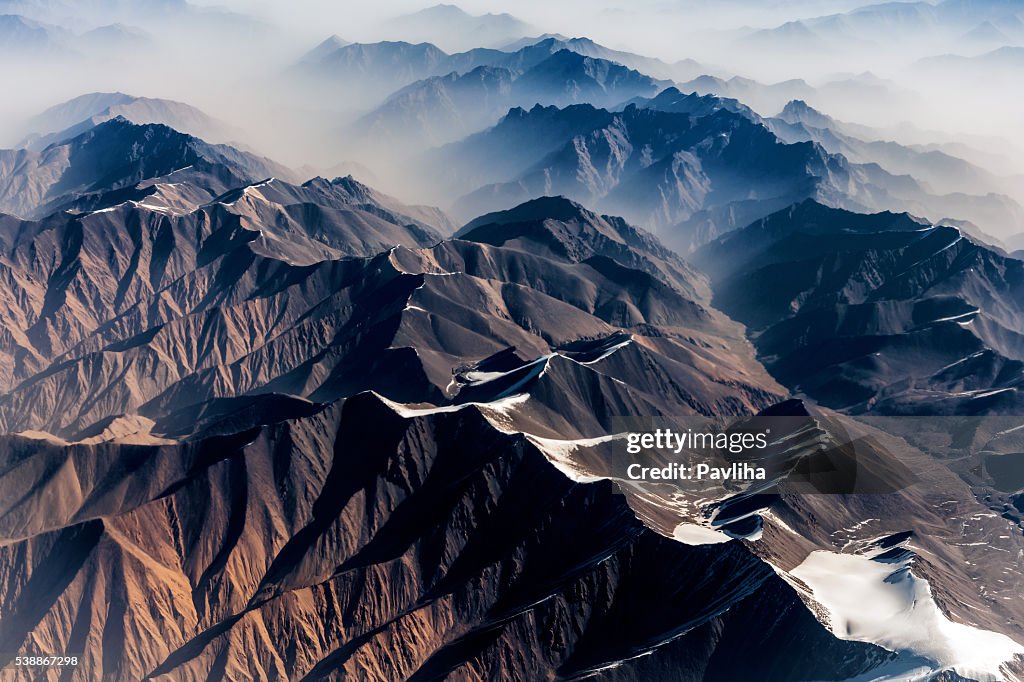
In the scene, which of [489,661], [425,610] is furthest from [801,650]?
[425,610]

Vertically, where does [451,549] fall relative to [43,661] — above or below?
above

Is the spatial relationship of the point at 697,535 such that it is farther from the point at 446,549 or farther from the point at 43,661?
the point at 43,661

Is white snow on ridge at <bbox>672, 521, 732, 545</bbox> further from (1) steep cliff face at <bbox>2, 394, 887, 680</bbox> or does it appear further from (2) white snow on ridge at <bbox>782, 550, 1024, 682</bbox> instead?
(2) white snow on ridge at <bbox>782, 550, 1024, 682</bbox>

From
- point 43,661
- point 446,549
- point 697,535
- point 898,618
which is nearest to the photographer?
point 898,618

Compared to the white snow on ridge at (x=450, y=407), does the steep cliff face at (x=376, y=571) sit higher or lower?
lower

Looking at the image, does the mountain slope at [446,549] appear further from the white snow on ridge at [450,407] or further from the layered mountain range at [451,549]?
the white snow on ridge at [450,407]

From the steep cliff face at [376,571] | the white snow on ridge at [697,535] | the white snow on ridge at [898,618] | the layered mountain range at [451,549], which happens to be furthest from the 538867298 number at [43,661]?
the white snow on ridge at [898,618]

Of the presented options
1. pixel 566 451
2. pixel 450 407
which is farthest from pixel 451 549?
pixel 450 407

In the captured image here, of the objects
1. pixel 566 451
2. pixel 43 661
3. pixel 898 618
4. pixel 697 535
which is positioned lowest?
pixel 43 661

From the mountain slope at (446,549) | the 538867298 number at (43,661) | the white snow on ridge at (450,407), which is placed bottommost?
the 538867298 number at (43,661)

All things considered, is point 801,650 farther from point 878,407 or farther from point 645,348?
point 878,407
